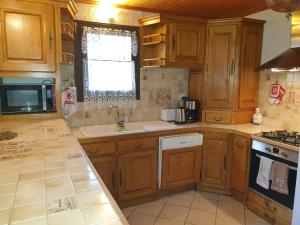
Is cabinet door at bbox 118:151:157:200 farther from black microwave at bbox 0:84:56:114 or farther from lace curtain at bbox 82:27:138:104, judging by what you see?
black microwave at bbox 0:84:56:114

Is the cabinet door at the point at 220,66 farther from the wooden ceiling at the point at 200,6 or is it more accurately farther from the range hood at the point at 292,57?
the range hood at the point at 292,57

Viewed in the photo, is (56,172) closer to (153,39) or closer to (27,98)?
(27,98)

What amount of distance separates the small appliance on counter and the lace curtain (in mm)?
455

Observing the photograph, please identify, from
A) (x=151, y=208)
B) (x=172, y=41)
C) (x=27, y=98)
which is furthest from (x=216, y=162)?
(x=27, y=98)

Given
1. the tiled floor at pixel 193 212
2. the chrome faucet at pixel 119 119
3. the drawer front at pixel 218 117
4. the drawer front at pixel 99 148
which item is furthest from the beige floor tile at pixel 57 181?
the drawer front at pixel 218 117

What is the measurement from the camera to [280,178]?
7.09 feet

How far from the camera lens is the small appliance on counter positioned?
10.5 ft

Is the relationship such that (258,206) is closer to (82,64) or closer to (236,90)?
(236,90)

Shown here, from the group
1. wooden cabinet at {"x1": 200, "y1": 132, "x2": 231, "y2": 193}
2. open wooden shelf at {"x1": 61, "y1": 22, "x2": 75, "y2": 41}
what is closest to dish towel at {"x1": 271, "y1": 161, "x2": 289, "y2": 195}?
wooden cabinet at {"x1": 200, "y1": 132, "x2": 231, "y2": 193}

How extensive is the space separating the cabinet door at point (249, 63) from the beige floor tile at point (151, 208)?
1.56 m

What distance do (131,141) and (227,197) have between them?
1383mm

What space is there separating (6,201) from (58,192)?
0.55 feet

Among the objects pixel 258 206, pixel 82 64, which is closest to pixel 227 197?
pixel 258 206

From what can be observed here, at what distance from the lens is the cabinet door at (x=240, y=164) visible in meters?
2.60
